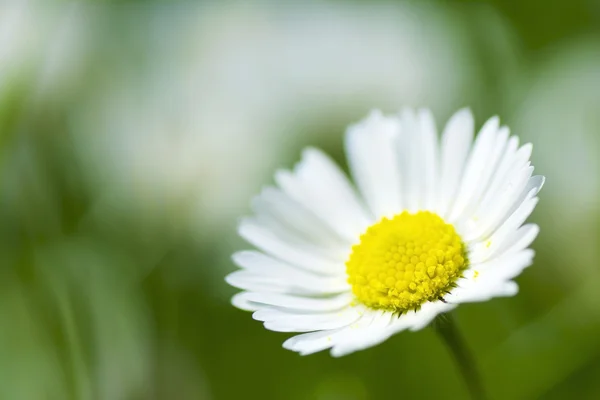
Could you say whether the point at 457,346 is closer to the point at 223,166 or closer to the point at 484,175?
the point at 484,175

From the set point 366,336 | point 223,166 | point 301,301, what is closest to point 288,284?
point 301,301

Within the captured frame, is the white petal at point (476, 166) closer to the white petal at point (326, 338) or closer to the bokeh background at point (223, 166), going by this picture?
the white petal at point (326, 338)

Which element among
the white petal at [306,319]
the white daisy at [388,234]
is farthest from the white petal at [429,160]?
the white petal at [306,319]

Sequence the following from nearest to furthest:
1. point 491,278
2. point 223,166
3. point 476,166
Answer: point 491,278 < point 476,166 < point 223,166

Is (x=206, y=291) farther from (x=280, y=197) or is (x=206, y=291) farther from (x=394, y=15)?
(x=394, y=15)

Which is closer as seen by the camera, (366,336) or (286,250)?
(366,336)

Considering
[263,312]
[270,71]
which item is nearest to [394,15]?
[270,71]
